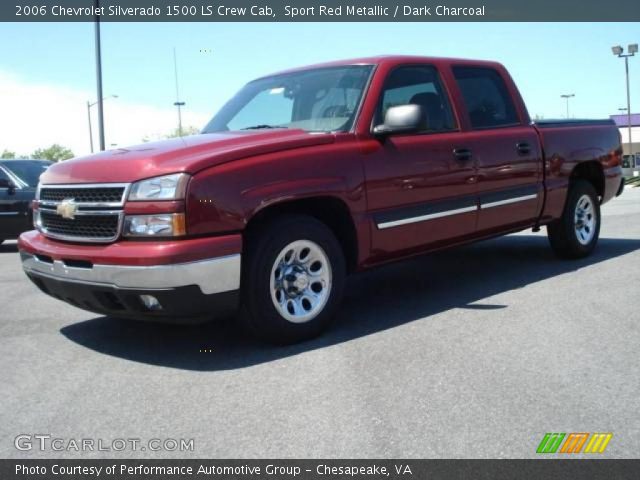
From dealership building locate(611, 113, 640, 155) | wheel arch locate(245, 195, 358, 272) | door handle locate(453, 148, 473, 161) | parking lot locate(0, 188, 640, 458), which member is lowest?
parking lot locate(0, 188, 640, 458)

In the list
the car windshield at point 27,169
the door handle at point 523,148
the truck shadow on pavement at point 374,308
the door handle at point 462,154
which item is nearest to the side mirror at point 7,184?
the car windshield at point 27,169

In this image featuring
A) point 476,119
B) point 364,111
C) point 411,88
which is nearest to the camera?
point 364,111

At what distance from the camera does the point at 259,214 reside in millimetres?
4125

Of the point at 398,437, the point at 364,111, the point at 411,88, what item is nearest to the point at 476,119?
the point at 411,88

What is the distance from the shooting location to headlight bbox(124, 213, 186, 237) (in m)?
3.72

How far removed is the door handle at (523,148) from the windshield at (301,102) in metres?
1.68

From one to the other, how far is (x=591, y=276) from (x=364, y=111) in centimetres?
281

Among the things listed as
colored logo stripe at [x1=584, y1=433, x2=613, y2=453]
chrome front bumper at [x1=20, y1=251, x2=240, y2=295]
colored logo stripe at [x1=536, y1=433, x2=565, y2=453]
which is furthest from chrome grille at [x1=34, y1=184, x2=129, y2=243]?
colored logo stripe at [x1=584, y1=433, x2=613, y2=453]

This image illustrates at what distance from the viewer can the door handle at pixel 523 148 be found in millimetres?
5879

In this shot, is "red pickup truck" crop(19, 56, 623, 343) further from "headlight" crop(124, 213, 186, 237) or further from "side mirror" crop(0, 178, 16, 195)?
"side mirror" crop(0, 178, 16, 195)

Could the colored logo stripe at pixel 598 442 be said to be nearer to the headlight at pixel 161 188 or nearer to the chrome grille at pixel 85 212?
the headlight at pixel 161 188

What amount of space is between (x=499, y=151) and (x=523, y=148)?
0.40m

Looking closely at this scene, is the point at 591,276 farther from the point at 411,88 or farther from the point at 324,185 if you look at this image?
the point at 324,185

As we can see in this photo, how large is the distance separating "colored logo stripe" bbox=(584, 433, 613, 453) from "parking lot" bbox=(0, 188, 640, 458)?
0.03 metres
